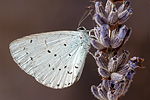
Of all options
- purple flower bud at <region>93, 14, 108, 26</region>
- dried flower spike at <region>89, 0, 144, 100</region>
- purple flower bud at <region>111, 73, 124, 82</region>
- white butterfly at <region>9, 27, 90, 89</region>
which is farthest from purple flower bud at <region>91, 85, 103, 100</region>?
purple flower bud at <region>93, 14, 108, 26</region>

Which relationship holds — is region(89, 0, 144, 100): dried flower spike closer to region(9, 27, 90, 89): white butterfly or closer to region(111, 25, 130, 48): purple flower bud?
region(111, 25, 130, 48): purple flower bud

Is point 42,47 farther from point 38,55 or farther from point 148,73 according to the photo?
point 148,73

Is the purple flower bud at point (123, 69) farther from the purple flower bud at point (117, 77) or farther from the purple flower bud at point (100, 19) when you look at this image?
the purple flower bud at point (100, 19)

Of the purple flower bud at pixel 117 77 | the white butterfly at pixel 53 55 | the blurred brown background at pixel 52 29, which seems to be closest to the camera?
the purple flower bud at pixel 117 77

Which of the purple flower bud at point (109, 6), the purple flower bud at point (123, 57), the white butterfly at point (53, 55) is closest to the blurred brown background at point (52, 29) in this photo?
the white butterfly at point (53, 55)

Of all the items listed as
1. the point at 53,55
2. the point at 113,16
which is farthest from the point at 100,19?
the point at 53,55

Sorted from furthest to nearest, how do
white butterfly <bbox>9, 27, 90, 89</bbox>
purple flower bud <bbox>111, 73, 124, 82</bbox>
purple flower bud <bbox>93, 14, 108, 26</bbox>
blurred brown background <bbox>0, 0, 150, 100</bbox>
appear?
blurred brown background <bbox>0, 0, 150, 100</bbox> → white butterfly <bbox>9, 27, 90, 89</bbox> → purple flower bud <bbox>93, 14, 108, 26</bbox> → purple flower bud <bbox>111, 73, 124, 82</bbox>
